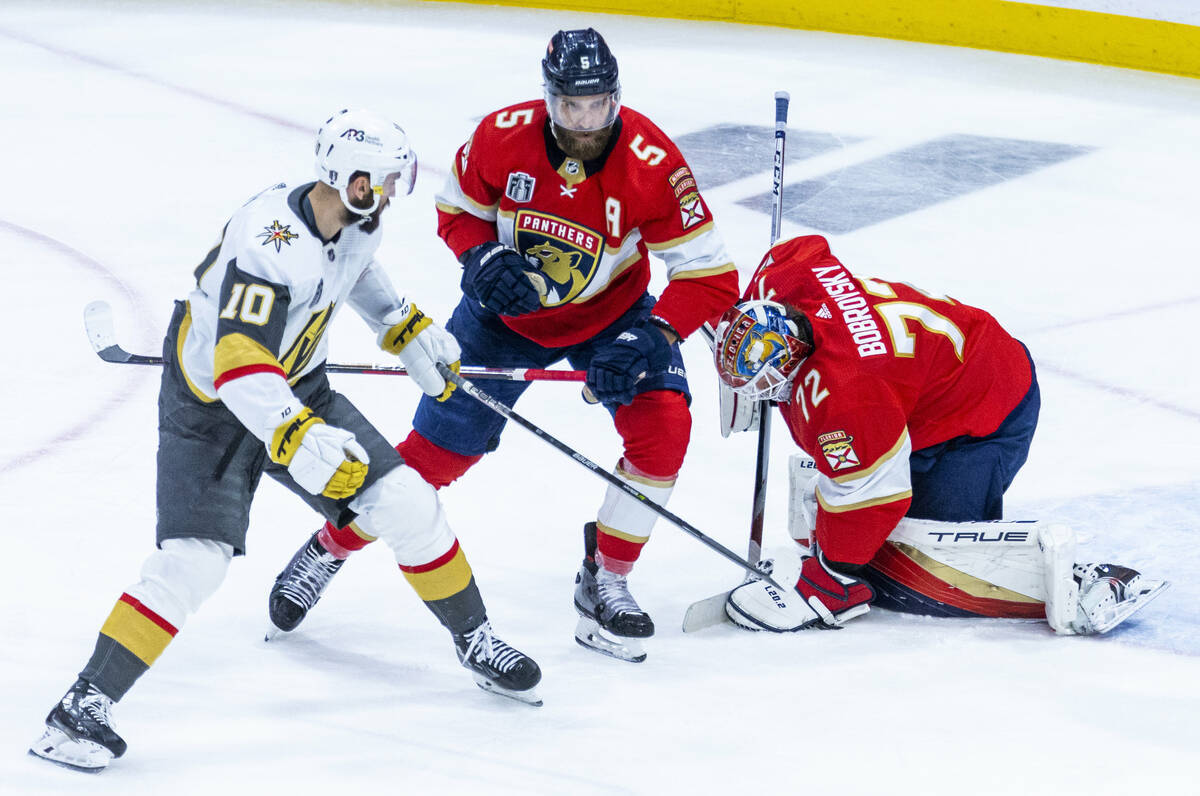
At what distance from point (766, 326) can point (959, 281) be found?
7.30 ft

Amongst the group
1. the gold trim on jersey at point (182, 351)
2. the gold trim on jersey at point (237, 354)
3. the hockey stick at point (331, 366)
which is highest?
the gold trim on jersey at point (237, 354)

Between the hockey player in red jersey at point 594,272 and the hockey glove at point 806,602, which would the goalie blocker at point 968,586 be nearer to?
the hockey glove at point 806,602

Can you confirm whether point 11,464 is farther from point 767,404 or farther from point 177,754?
point 767,404

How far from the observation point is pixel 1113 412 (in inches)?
165

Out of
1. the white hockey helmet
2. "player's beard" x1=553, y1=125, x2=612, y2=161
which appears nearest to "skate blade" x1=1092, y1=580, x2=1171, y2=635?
"player's beard" x1=553, y1=125, x2=612, y2=161

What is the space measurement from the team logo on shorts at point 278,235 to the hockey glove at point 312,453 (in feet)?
0.95

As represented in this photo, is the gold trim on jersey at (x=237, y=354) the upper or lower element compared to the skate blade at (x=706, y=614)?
upper

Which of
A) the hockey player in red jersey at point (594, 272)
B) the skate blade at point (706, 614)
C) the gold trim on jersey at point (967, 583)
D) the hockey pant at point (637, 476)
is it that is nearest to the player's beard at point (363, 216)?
the hockey player in red jersey at point (594, 272)

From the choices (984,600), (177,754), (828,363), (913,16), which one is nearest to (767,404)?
(828,363)

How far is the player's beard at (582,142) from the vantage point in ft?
9.71

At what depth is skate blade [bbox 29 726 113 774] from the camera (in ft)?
8.18

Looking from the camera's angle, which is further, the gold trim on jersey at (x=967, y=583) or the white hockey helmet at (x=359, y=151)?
the gold trim on jersey at (x=967, y=583)

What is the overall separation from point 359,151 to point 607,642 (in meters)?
1.18

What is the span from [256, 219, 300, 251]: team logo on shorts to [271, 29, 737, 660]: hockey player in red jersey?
574 mm
